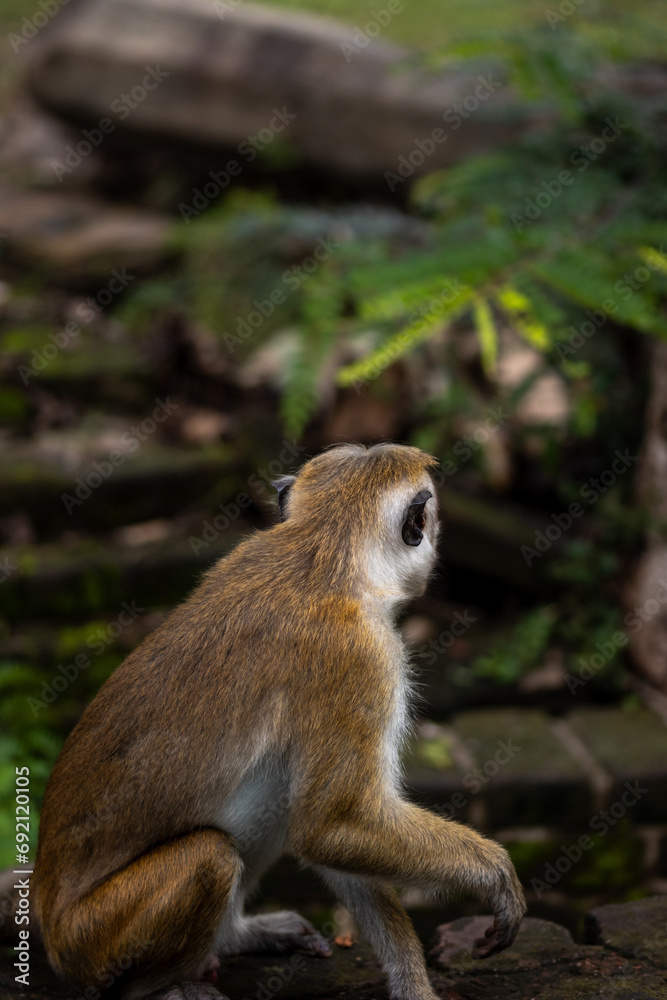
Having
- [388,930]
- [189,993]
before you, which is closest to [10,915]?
[189,993]

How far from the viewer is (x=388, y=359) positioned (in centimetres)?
347

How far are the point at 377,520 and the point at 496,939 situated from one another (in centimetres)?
130

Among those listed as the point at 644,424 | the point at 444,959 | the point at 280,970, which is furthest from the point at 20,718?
the point at 644,424

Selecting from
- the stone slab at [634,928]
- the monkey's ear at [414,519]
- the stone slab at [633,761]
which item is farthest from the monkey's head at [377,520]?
the stone slab at [633,761]

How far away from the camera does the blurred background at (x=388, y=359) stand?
16.2 ft

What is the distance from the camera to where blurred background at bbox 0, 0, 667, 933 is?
4.95 meters

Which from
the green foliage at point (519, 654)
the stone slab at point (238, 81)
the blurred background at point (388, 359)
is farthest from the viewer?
the stone slab at point (238, 81)

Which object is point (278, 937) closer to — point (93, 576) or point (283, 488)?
point (283, 488)

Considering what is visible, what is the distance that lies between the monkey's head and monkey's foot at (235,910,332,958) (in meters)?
1.34

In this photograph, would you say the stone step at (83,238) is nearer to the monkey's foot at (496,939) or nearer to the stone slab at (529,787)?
the stone slab at (529,787)

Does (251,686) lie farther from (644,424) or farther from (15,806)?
(644,424)

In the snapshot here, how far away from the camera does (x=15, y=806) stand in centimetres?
417

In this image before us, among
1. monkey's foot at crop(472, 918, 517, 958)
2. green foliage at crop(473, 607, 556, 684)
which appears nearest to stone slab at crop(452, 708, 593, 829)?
green foliage at crop(473, 607, 556, 684)

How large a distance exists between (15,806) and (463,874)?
225 cm
